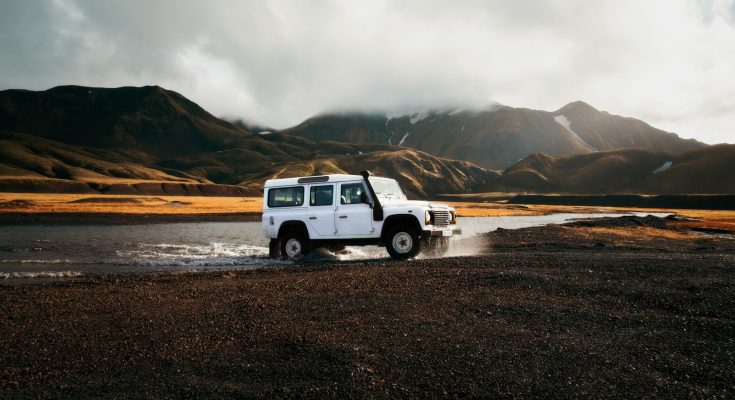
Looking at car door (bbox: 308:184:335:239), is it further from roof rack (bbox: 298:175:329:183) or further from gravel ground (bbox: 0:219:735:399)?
gravel ground (bbox: 0:219:735:399)

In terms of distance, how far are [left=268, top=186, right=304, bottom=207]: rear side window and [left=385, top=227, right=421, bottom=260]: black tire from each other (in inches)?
173

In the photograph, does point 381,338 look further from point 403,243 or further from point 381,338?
point 403,243

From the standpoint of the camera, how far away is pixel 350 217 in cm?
1755

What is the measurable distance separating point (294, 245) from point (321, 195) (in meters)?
2.57

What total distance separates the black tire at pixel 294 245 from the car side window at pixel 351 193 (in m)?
2.56

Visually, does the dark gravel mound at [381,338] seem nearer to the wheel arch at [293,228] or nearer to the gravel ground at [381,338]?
the gravel ground at [381,338]

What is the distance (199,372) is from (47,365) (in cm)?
231

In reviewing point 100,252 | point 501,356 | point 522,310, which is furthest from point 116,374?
point 100,252

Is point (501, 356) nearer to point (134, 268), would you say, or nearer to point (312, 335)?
→ point (312, 335)

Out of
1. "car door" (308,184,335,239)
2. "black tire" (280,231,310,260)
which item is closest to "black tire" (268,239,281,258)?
"black tire" (280,231,310,260)

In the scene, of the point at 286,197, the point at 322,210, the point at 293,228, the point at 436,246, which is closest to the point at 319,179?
the point at 322,210

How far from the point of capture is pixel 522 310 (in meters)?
8.59

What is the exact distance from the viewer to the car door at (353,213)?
56.8ft

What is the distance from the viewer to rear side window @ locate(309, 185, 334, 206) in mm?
18141
